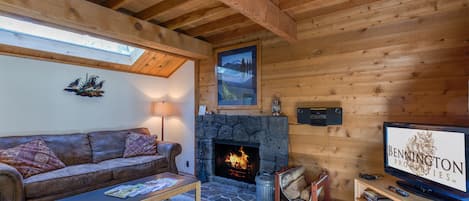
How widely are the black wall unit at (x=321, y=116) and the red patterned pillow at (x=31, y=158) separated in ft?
10.2

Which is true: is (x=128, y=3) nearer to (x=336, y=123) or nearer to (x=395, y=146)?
(x=336, y=123)

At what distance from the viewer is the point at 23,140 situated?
3.08 m

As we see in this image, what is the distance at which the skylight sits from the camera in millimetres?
3023

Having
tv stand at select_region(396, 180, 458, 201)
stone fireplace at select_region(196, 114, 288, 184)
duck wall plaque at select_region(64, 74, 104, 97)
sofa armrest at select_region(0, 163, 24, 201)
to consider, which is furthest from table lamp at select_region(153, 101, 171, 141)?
tv stand at select_region(396, 180, 458, 201)

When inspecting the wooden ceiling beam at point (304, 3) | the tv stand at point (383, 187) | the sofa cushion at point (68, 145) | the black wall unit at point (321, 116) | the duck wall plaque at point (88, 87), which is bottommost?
the tv stand at point (383, 187)

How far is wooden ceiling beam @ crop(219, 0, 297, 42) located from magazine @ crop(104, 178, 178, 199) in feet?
5.96

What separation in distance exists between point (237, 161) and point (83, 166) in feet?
6.77

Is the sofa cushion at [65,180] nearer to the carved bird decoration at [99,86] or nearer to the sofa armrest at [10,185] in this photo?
the sofa armrest at [10,185]

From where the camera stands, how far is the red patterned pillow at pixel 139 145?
3793 millimetres

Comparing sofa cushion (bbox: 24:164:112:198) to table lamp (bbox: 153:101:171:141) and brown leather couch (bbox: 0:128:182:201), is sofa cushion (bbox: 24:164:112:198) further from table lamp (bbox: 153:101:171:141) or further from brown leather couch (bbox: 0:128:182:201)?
table lamp (bbox: 153:101:171:141)

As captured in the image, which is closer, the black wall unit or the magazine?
the magazine

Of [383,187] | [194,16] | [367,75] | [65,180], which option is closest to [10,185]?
[65,180]

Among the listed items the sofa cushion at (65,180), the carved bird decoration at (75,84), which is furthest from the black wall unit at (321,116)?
the carved bird decoration at (75,84)

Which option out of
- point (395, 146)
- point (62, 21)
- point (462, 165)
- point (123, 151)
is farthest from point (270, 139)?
point (62, 21)
